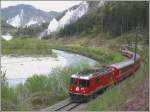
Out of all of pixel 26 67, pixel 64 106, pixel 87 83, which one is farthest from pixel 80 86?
pixel 26 67

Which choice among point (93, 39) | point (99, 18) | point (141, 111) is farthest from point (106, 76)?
point (99, 18)

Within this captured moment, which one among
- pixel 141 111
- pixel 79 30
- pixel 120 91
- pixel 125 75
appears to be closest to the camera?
pixel 141 111

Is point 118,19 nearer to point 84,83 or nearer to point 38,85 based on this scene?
point 38,85

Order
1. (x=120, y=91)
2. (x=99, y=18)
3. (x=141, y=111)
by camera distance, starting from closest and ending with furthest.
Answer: (x=141, y=111) < (x=120, y=91) < (x=99, y=18)

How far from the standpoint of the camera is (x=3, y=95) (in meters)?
16.5

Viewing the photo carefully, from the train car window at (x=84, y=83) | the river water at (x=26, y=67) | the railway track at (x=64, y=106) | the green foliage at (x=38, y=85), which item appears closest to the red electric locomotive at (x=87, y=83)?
the train car window at (x=84, y=83)

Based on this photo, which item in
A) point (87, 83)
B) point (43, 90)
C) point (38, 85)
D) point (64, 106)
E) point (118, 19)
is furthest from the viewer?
point (118, 19)

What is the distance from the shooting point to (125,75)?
2738 cm

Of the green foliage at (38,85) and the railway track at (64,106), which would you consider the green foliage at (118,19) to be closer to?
the green foliage at (38,85)

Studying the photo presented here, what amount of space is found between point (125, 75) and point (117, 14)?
2084 inches

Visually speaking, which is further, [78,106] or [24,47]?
[24,47]

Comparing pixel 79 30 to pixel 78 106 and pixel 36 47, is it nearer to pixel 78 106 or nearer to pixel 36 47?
pixel 36 47

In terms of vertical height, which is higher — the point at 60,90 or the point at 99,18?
the point at 99,18

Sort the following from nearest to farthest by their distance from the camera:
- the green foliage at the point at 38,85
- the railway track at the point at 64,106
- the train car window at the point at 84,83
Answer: the railway track at the point at 64,106, the train car window at the point at 84,83, the green foliage at the point at 38,85
